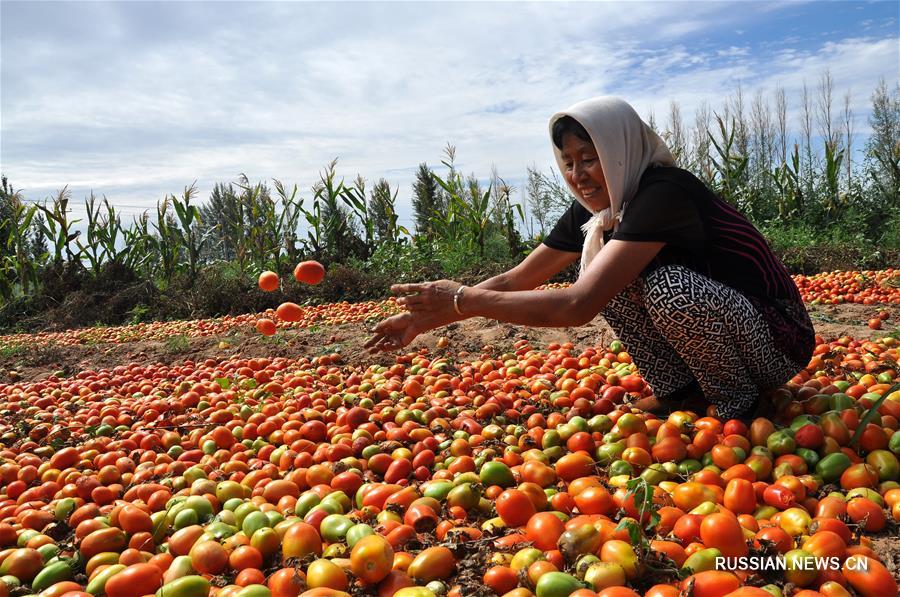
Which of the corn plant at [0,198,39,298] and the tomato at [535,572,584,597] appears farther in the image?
the corn plant at [0,198,39,298]

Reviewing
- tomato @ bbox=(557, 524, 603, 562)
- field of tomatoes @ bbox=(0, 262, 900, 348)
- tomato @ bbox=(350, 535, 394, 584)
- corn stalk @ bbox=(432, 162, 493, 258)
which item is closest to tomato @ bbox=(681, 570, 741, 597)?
tomato @ bbox=(557, 524, 603, 562)

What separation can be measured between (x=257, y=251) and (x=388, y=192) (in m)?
3.20

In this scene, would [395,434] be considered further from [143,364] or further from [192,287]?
[192,287]

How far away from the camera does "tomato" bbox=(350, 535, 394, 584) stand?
5.30 ft

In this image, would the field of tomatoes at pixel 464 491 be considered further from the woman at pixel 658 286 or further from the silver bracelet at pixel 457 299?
the silver bracelet at pixel 457 299

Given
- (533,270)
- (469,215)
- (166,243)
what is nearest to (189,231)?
(166,243)

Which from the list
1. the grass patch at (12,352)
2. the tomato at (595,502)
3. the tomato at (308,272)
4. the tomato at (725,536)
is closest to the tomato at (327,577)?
the tomato at (595,502)

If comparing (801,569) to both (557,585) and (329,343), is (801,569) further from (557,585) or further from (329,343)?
(329,343)

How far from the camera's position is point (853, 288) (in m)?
7.01

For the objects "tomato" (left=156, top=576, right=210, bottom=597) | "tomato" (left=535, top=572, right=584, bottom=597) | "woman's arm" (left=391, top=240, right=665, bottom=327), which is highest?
"woman's arm" (left=391, top=240, right=665, bottom=327)

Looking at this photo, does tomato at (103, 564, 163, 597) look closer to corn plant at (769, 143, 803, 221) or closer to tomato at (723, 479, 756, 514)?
tomato at (723, 479, 756, 514)

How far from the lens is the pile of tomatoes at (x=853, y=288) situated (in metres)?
6.63

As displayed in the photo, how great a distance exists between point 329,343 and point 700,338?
4.17 meters

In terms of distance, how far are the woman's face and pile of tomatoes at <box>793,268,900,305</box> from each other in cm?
527
